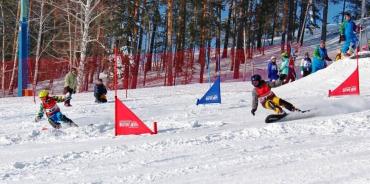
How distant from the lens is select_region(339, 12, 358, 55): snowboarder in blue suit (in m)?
17.4

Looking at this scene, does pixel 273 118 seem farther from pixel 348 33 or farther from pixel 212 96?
pixel 348 33

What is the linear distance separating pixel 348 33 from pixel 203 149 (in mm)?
11603

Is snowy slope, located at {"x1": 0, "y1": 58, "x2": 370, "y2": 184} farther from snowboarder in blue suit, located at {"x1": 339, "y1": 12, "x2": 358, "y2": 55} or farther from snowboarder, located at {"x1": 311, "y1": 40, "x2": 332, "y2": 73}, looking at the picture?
snowboarder, located at {"x1": 311, "y1": 40, "x2": 332, "y2": 73}

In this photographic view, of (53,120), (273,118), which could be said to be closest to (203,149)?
(273,118)

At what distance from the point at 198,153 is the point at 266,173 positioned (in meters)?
1.57

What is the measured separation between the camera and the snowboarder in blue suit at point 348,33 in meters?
17.4

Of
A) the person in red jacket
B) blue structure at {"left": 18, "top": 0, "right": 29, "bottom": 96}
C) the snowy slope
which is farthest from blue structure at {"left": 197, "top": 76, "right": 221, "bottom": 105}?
blue structure at {"left": 18, "top": 0, "right": 29, "bottom": 96}

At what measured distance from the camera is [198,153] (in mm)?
7477

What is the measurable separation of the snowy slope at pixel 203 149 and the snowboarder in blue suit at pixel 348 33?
511 centimetres

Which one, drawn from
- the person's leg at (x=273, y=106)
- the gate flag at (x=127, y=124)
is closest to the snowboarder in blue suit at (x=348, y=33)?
the person's leg at (x=273, y=106)

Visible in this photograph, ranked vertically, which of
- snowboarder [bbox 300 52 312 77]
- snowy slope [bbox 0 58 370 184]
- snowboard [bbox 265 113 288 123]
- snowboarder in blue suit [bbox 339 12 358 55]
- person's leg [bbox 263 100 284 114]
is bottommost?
snowy slope [bbox 0 58 370 184]

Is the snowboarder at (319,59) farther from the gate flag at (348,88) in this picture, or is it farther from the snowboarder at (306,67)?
the gate flag at (348,88)

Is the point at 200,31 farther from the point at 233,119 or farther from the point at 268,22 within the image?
the point at 233,119

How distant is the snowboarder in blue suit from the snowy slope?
201 inches
